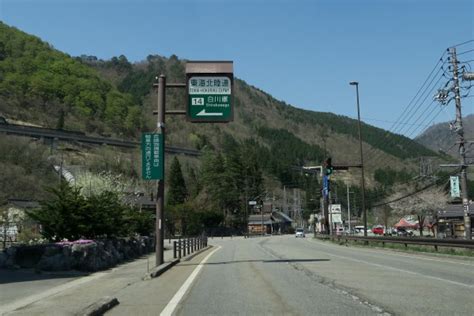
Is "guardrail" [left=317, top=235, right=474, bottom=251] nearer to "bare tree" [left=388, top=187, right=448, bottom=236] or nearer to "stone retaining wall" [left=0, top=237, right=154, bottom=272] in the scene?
"stone retaining wall" [left=0, top=237, right=154, bottom=272]

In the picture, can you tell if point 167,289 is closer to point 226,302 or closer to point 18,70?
point 226,302

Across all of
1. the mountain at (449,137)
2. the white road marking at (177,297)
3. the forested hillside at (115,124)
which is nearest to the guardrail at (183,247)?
the white road marking at (177,297)

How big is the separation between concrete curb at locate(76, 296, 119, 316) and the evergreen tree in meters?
117

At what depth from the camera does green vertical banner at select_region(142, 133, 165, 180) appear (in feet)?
79.2

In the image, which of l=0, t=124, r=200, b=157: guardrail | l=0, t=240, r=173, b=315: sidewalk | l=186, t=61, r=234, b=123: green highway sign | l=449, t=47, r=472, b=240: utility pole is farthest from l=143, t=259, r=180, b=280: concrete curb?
l=0, t=124, r=200, b=157: guardrail

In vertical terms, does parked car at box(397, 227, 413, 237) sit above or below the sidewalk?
above

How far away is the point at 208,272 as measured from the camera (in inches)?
823

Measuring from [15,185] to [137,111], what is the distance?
123 meters

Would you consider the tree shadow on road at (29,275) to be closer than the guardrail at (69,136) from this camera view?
Yes

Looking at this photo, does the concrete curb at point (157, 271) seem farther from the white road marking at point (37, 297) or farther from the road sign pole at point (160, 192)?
the white road marking at point (37, 297)

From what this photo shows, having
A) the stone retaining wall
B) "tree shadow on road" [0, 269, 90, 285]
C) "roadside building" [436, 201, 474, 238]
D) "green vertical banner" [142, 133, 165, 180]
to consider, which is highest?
"green vertical banner" [142, 133, 165, 180]

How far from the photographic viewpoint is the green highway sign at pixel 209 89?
84.3 ft

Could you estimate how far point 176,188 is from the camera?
13100 cm

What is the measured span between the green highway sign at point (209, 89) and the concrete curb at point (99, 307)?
14.4 m
